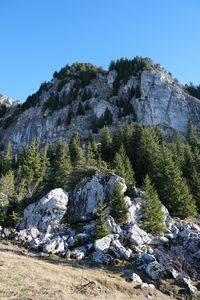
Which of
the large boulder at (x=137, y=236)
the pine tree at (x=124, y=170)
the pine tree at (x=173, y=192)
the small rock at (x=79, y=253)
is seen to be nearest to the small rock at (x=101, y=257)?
the small rock at (x=79, y=253)

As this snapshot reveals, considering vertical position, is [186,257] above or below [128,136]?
below

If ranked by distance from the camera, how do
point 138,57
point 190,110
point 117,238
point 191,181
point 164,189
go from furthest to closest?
1. point 138,57
2. point 190,110
3. point 191,181
4. point 164,189
5. point 117,238

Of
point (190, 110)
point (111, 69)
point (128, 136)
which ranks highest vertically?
point (111, 69)

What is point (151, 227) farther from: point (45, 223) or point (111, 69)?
point (111, 69)

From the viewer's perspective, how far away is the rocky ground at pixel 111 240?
31234mm

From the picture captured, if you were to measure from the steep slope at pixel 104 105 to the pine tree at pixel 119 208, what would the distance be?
7014 centimetres


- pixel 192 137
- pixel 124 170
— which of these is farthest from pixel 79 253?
pixel 192 137

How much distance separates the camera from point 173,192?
5356cm

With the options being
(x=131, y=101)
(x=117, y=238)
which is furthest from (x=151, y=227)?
(x=131, y=101)

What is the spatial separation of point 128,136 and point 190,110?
6345cm

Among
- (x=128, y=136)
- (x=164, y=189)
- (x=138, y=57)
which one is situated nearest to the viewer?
(x=164, y=189)

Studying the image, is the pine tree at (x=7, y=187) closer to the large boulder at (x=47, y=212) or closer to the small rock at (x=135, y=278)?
the large boulder at (x=47, y=212)

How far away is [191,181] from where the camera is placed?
62062 mm

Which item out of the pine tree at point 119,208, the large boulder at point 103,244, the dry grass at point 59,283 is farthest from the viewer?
the pine tree at point 119,208
